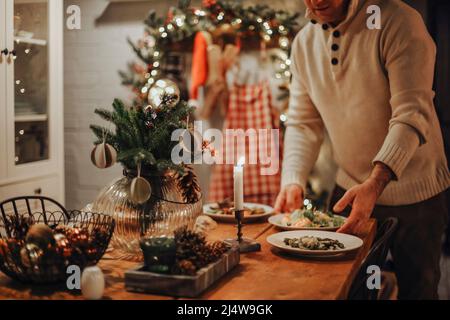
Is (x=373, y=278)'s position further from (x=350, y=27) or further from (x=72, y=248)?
(x=350, y=27)

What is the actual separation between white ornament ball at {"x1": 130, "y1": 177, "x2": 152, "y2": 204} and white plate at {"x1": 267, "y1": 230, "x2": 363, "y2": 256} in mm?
389

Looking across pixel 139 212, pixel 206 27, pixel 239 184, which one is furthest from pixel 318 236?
pixel 206 27

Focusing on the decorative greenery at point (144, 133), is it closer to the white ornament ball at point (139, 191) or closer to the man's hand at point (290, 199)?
the white ornament ball at point (139, 191)

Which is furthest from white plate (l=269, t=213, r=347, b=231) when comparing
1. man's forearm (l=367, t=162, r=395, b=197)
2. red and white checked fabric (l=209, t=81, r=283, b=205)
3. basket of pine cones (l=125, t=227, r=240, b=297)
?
red and white checked fabric (l=209, t=81, r=283, b=205)

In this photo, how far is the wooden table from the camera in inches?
45.0

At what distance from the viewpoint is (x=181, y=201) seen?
1.48 meters

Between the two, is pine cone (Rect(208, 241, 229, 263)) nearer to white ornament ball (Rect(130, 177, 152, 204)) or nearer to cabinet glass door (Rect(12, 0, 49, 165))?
white ornament ball (Rect(130, 177, 152, 204))

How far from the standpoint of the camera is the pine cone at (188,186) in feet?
4.84

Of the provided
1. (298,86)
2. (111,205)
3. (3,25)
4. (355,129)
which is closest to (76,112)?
(3,25)

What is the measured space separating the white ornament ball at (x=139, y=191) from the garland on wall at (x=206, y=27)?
240 cm

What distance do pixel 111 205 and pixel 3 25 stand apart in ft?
6.00

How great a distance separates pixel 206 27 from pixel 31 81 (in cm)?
124

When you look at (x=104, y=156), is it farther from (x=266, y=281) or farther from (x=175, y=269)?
(x=266, y=281)
